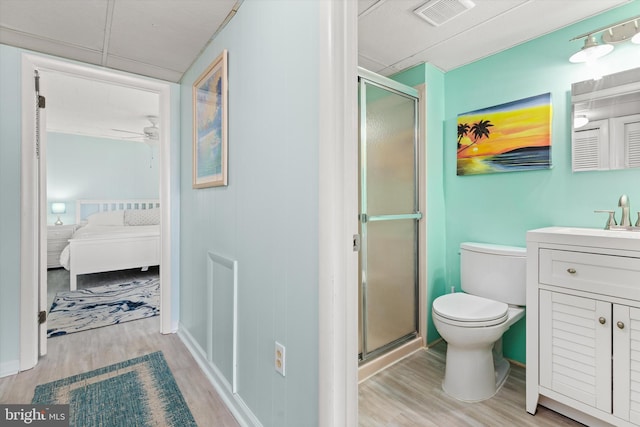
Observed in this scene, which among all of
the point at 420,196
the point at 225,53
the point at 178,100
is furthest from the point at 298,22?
the point at 178,100

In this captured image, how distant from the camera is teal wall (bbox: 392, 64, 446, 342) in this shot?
2.27 meters

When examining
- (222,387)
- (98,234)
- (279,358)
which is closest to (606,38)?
(279,358)

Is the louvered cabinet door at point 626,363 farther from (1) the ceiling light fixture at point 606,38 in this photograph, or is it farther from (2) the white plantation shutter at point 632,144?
(1) the ceiling light fixture at point 606,38

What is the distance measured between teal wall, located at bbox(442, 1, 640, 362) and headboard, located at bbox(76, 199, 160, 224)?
5993 millimetres

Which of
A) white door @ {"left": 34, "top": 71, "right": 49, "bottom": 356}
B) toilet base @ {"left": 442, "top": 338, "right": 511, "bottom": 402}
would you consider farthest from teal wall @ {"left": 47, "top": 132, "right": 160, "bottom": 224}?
toilet base @ {"left": 442, "top": 338, "right": 511, "bottom": 402}

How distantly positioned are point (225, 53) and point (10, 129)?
5.04ft

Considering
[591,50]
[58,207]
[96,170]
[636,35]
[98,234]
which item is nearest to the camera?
[636,35]

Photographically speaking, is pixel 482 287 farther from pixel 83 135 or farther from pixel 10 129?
pixel 83 135

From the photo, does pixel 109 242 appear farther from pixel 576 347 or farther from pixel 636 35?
pixel 636 35

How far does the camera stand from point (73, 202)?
549 cm

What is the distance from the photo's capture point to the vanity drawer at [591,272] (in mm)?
1276

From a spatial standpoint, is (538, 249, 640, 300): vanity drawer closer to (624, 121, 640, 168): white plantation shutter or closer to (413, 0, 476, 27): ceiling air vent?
(624, 121, 640, 168): white plantation shutter

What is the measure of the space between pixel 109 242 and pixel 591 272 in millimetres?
4977

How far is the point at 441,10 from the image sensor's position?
159 centimetres
